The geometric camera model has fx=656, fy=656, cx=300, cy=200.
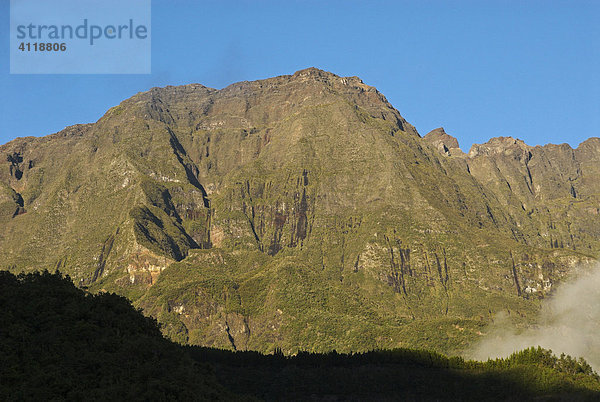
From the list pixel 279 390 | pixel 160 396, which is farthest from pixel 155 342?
pixel 279 390

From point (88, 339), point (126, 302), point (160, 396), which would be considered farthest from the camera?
point (126, 302)

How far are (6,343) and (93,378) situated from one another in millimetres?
11559

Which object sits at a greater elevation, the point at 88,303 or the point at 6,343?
the point at 88,303

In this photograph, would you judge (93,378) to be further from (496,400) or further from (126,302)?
(496,400)

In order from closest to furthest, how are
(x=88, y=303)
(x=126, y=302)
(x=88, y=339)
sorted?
(x=88, y=339) → (x=88, y=303) → (x=126, y=302)

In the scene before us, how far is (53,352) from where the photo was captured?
3034 inches

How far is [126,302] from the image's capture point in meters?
98.5

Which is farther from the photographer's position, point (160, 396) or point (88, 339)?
point (88, 339)

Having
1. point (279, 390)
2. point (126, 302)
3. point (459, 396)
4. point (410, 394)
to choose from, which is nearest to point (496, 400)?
point (459, 396)

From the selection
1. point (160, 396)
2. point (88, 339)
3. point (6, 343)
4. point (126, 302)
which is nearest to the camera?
point (160, 396)

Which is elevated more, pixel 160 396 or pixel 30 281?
pixel 30 281

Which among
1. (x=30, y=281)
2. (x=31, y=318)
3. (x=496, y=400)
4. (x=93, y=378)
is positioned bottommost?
(x=496, y=400)

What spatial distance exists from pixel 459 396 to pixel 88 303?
13188 centimetres

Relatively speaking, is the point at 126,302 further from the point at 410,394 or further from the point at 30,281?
the point at 410,394
